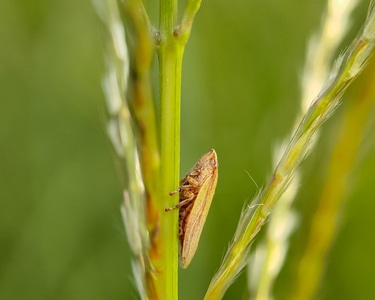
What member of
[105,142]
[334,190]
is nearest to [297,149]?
[334,190]

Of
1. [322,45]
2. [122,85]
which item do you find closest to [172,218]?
[122,85]

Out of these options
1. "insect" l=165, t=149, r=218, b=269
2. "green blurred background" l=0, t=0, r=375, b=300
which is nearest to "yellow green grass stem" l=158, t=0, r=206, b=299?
"insect" l=165, t=149, r=218, b=269

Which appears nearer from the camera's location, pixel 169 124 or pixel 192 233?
pixel 169 124

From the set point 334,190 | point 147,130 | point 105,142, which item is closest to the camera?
point 147,130

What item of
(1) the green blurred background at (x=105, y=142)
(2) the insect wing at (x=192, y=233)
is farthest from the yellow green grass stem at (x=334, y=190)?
(1) the green blurred background at (x=105, y=142)

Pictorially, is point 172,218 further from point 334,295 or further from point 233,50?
point 233,50

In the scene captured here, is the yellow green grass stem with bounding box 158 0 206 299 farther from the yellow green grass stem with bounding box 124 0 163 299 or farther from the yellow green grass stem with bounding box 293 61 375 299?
the yellow green grass stem with bounding box 293 61 375 299

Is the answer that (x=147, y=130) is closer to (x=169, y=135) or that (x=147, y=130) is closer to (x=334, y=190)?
(x=169, y=135)
